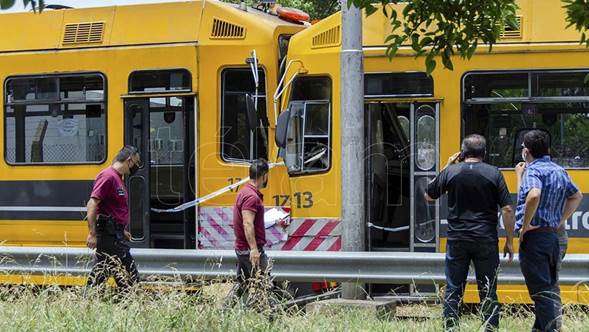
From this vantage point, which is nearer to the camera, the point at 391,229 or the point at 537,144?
the point at 537,144

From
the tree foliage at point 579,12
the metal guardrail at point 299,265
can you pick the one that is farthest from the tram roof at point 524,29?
the tree foliage at point 579,12

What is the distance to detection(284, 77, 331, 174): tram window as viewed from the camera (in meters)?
9.26

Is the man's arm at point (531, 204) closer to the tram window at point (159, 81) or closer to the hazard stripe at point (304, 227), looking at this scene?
the hazard stripe at point (304, 227)

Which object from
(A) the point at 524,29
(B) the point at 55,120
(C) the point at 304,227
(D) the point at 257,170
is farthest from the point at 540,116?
(B) the point at 55,120

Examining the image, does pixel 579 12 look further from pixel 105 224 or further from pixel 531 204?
pixel 105 224

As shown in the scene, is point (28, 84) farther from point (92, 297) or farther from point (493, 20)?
point (493, 20)

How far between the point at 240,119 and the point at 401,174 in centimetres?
204

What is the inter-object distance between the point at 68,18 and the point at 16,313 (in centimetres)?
538

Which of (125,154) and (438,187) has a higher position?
(125,154)

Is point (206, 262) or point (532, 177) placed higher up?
point (532, 177)

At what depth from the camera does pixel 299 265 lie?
8375 millimetres

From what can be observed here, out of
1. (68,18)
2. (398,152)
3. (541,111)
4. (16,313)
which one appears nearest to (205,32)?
(68,18)

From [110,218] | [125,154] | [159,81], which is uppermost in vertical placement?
[159,81]

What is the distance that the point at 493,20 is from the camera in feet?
20.1
